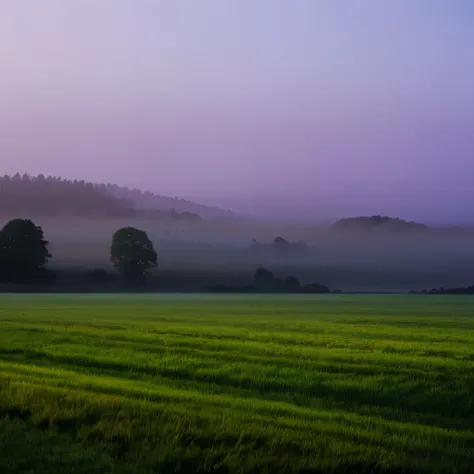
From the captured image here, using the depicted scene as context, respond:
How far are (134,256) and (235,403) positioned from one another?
75.9m

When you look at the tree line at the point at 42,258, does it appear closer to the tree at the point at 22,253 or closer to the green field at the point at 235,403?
the tree at the point at 22,253

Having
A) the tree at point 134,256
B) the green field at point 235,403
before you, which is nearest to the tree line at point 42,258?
the tree at point 134,256

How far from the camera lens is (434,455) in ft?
34.8

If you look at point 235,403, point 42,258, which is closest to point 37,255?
point 42,258

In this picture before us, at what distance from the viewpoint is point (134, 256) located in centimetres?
8900

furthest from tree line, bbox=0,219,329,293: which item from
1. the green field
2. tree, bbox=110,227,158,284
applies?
the green field

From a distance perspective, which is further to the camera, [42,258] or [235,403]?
[42,258]

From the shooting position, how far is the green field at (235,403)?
33.7 ft

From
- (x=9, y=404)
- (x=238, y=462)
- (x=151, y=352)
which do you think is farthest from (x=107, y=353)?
(x=238, y=462)

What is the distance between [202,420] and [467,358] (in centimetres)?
1085

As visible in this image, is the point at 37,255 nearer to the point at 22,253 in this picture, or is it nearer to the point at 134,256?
the point at 22,253

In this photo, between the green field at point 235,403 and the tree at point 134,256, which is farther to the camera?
the tree at point 134,256

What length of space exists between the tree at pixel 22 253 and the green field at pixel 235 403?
200 feet

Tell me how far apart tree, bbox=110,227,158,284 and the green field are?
60.7m
